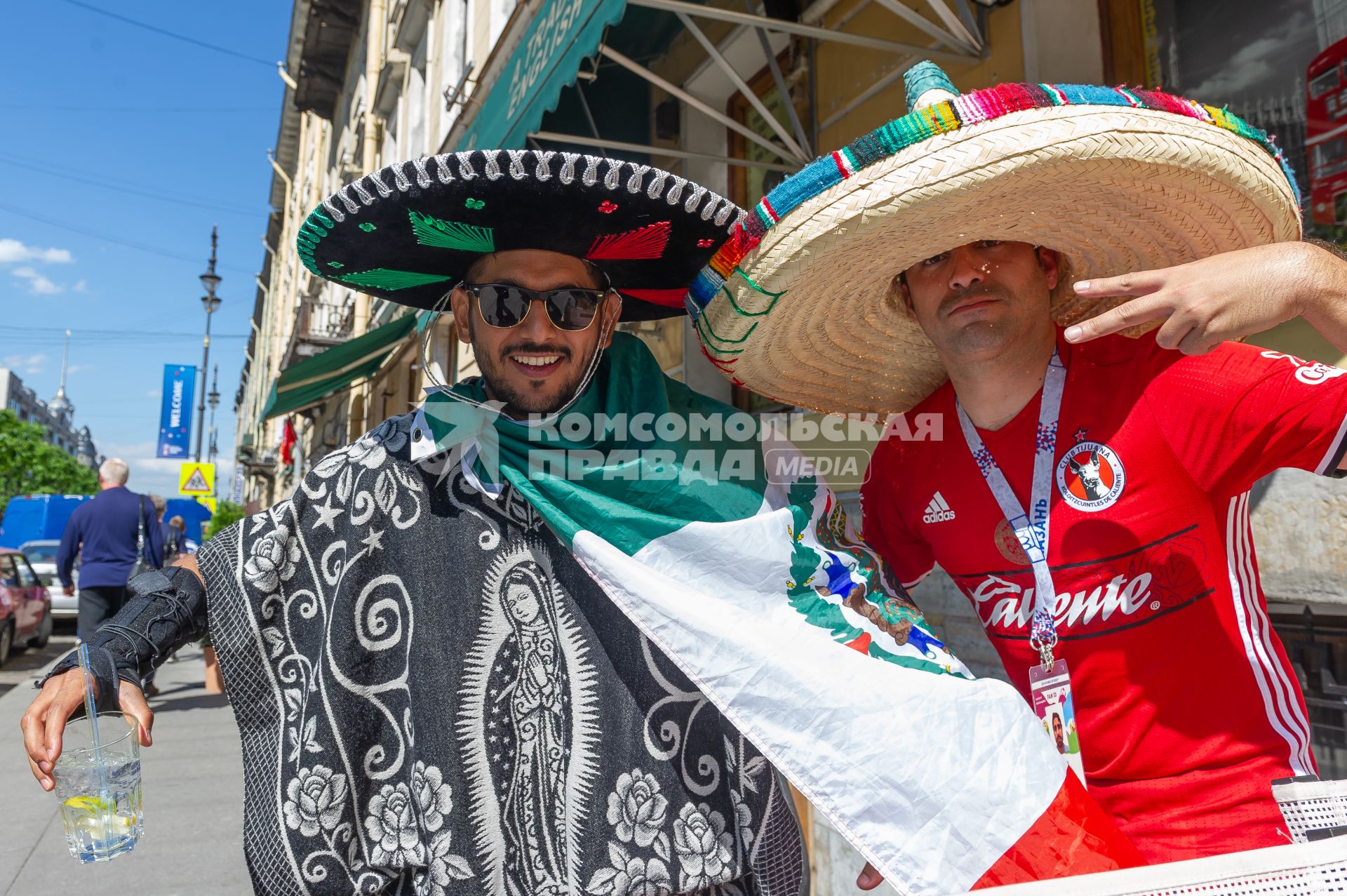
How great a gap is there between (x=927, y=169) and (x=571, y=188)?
2.23 ft

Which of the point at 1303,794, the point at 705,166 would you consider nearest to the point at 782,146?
the point at 705,166

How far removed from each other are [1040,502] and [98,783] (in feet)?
5.78

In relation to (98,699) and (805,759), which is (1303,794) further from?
(98,699)

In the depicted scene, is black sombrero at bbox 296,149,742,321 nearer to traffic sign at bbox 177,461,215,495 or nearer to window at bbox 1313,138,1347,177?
window at bbox 1313,138,1347,177

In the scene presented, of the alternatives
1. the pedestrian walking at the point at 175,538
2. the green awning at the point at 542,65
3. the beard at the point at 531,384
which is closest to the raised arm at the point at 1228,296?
the beard at the point at 531,384

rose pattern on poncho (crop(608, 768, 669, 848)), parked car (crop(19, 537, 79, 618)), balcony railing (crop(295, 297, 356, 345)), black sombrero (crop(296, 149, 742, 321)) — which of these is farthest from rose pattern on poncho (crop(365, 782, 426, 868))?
parked car (crop(19, 537, 79, 618))

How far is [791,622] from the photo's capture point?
157cm

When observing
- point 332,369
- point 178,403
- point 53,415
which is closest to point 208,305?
point 178,403

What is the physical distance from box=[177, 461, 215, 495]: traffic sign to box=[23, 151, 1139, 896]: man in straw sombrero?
2072 centimetres

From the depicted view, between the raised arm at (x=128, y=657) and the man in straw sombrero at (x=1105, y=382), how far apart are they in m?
1.19

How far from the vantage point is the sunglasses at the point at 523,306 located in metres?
1.85

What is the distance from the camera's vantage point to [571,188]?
5.63 feet

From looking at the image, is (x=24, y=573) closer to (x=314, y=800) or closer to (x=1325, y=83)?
(x=314, y=800)

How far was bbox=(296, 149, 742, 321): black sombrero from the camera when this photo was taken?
5.49 ft
